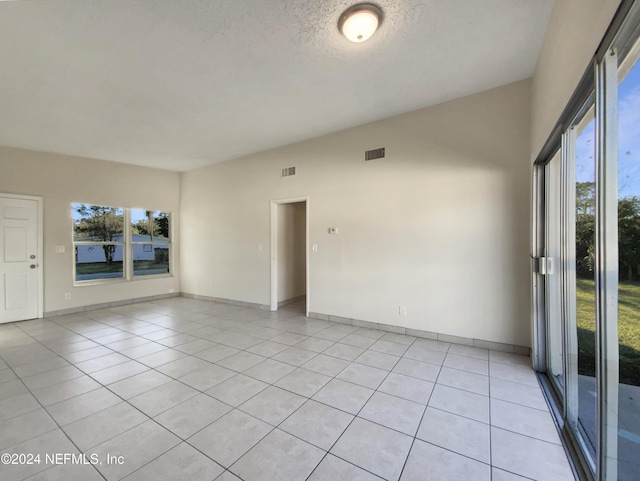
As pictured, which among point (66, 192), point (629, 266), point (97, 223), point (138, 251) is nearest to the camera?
point (629, 266)

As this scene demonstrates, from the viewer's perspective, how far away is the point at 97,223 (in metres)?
5.77

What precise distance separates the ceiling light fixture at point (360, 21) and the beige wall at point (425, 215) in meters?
1.86

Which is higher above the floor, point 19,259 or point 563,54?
point 563,54

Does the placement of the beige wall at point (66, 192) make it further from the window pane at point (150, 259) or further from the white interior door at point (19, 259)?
the window pane at point (150, 259)

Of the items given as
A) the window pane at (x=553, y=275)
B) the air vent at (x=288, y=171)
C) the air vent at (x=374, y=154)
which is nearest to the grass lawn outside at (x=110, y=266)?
the air vent at (x=288, y=171)

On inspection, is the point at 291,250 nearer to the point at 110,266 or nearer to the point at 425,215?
the point at 425,215

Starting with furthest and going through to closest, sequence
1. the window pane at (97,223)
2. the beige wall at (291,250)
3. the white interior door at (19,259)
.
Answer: the beige wall at (291,250) < the window pane at (97,223) < the white interior door at (19,259)

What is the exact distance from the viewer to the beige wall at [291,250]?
568cm

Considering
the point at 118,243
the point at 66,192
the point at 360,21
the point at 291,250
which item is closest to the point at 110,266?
the point at 118,243

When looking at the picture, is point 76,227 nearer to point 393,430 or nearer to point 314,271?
point 314,271

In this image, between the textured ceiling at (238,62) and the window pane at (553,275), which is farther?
the window pane at (553,275)

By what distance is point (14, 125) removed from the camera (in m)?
3.95

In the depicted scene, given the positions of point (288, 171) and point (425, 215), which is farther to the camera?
point (288, 171)

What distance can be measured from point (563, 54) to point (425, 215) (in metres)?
2.10
